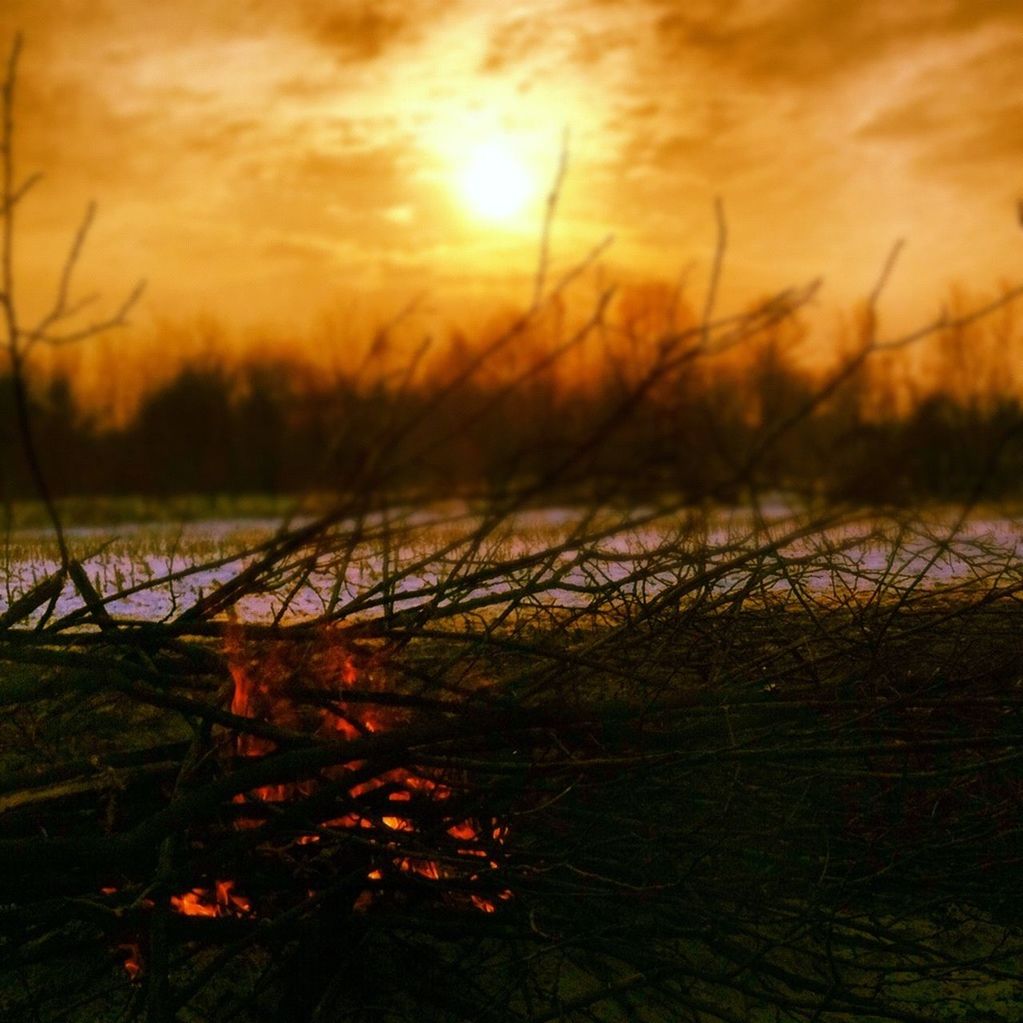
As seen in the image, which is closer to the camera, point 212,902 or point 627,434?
point 627,434

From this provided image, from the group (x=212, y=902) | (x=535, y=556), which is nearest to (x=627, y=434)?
(x=535, y=556)

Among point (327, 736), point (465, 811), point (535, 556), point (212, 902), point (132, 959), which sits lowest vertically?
point (132, 959)

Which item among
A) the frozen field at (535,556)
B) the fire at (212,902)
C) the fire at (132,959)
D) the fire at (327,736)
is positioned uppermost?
the frozen field at (535,556)

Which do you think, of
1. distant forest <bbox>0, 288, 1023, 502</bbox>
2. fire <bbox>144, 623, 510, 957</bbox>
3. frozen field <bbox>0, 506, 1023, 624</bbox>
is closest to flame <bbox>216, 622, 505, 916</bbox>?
fire <bbox>144, 623, 510, 957</bbox>

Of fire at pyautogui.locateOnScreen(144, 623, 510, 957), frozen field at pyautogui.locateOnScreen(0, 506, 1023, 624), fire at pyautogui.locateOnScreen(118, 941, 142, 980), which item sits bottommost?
fire at pyautogui.locateOnScreen(118, 941, 142, 980)

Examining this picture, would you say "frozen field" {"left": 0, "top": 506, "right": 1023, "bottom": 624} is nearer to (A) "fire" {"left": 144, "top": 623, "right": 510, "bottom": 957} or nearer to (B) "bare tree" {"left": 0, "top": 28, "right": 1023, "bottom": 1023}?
(B) "bare tree" {"left": 0, "top": 28, "right": 1023, "bottom": 1023}

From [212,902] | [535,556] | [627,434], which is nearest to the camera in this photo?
[627,434]

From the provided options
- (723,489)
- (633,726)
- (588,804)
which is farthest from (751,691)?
(723,489)

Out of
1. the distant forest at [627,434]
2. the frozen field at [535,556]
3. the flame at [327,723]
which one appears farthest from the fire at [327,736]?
the distant forest at [627,434]

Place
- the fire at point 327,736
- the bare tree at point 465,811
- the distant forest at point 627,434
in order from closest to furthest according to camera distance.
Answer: the distant forest at point 627,434 → the bare tree at point 465,811 → the fire at point 327,736

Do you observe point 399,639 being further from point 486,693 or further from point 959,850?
point 959,850

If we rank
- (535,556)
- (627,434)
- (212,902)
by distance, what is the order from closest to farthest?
(627,434), (535,556), (212,902)

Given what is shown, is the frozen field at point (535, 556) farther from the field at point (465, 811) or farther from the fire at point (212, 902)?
the fire at point (212, 902)

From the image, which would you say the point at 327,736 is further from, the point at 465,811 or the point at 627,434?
the point at 627,434
